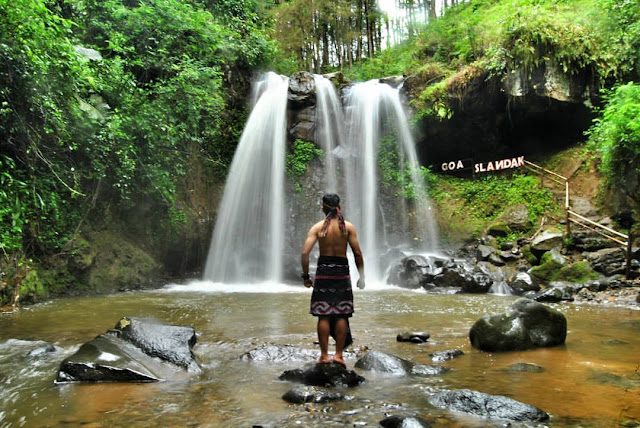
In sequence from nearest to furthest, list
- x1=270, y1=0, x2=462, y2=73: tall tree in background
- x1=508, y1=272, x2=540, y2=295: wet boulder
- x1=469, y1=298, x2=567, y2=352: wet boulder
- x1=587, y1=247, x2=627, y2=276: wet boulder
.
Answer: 1. x1=469, y1=298, x2=567, y2=352: wet boulder
2. x1=587, y1=247, x2=627, y2=276: wet boulder
3. x1=508, y1=272, x2=540, y2=295: wet boulder
4. x1=270, y1=0, x2=462, y2=73: tall tree in background

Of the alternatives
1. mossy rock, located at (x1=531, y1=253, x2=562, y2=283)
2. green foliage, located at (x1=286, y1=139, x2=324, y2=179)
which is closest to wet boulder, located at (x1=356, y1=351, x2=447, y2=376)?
mossy rock, located at (x1=531, y1=253, x2=562, y2=283)

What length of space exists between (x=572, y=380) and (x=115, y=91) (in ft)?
37.6

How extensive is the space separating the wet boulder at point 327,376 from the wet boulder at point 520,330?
2071 millimetres

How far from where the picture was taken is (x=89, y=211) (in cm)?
1153

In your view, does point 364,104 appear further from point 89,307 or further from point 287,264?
point 89,307

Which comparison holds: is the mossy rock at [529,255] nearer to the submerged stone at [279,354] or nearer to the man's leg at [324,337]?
the submerged stone at [279,354]

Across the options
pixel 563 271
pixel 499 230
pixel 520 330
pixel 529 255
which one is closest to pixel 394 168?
pixel 499 230

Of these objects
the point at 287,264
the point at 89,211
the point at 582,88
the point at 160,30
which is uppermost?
the point at 160,30

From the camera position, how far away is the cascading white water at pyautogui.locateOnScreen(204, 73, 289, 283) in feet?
47.7

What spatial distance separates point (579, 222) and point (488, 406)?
444 inches

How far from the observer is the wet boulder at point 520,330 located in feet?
17.0

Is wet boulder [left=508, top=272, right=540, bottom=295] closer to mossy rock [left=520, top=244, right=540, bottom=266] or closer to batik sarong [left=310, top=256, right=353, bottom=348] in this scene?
mossy rock [left=520, top=244, right=540, bottom=266]

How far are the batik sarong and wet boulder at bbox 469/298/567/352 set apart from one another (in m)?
1.97

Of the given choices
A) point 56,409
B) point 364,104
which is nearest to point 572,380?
point 56,409
